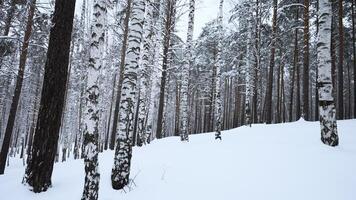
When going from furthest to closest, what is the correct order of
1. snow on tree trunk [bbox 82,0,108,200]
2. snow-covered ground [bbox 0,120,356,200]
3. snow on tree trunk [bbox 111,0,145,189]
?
snow on tree trunk [bbox 111,0,145,189] < snow on tree trunk [bbox 82,0,108,200] < snow-covered ground [bbox 0,120,356,200]

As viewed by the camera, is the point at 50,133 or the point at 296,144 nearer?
the point at 50,133

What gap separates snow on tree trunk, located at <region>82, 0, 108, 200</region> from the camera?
13.5ft

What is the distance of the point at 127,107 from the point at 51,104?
5.83ft

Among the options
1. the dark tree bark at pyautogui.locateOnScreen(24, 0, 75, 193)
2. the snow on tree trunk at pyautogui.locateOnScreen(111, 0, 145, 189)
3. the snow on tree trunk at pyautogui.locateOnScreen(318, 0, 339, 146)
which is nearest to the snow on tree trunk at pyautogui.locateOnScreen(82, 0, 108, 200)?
the snow on tree trunk at pyautogui.locateOnScreen(111, 0, 145, 189)

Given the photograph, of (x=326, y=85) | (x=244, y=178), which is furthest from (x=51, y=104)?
(x=326, y=85)

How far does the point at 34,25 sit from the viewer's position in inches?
487

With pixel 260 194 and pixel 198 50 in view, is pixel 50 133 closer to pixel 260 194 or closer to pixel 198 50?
pixel 260 194

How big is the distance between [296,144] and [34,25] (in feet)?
44.3

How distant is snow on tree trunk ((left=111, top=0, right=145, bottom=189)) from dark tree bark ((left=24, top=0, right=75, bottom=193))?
1526mm

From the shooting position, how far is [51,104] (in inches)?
211

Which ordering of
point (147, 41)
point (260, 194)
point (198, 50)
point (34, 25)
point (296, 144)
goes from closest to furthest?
point (260, 194), point (296, 144), point (147, 41), point (34, 25), point (198, 50)

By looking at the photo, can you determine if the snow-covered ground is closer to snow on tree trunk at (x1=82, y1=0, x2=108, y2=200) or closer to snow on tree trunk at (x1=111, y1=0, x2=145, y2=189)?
snow on tree trunk at (x1=111, y1=0, x2=145, y2=189)

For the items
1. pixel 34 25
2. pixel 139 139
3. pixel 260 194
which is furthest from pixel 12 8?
pixel 260 194

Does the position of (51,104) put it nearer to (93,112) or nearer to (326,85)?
(93,112)
